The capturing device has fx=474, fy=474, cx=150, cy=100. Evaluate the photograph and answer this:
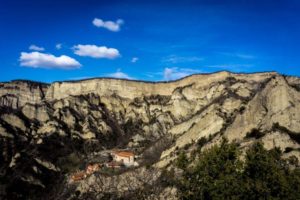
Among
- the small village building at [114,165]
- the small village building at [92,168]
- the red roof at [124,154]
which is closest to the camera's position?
the small village building at [92,168]

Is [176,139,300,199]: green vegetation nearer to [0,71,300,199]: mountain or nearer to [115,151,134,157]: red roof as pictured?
[0,71,300,199]: mountain

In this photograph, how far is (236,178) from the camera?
115 ft

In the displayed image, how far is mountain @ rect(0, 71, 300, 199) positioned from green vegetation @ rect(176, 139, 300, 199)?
39.5 metres

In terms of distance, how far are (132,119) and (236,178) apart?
113835 millimetres

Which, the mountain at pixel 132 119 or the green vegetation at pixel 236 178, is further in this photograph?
the mountain at pixel 132 119

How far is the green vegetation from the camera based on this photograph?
3403 centimetres

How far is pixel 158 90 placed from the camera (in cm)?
16100

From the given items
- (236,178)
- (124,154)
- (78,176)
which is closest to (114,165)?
(124,154)

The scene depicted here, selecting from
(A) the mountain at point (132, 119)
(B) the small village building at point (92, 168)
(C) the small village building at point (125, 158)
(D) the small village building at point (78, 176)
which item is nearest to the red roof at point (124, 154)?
(C) the small village building at point (125, 158)

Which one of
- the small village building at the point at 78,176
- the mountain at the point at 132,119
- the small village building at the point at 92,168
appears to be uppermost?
the mountain at the point at 132,119

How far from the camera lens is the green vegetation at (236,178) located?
34031 millimetres

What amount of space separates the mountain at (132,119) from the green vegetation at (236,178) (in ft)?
129

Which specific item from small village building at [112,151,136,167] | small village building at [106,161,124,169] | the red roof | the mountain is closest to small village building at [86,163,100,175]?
small village building at [106,161,124,169]

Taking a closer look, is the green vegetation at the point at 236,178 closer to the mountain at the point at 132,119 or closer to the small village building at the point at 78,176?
the mountain at the point at 132,119
